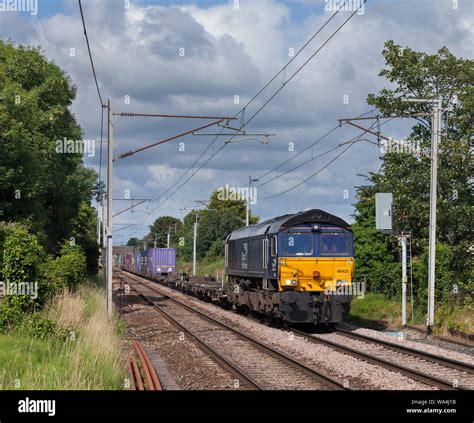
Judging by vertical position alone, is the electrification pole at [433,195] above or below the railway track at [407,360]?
above

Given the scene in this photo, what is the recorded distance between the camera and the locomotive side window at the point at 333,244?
23562 millimetres

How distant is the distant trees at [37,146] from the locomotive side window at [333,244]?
32.6ft

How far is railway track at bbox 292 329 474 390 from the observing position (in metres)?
14.3

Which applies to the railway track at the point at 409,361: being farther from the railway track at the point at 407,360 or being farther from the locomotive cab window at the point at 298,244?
the locomotive cab window at the point at 298,244

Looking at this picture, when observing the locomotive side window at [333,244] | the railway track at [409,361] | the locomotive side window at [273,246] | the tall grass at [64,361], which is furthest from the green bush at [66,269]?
the railway track at [409,361]

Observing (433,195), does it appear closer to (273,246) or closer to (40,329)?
(273,246)

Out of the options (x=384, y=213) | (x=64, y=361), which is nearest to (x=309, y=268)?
(x=384, y=213)

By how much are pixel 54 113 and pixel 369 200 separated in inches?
603

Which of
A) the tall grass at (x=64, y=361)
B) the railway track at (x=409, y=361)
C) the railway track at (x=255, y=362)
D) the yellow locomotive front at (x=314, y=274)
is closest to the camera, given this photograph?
the tall grass at (x=64, y=361)

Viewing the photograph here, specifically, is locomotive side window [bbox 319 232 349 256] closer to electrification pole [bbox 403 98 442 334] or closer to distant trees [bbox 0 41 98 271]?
electrification pole [bbox 403 98 442 334]

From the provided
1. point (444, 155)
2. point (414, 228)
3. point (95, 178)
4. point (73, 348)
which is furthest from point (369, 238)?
point (95, 178)

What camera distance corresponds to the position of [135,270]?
298 feet

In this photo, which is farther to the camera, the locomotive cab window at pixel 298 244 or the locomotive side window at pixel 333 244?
the locomotive side window at pixel 333 244
